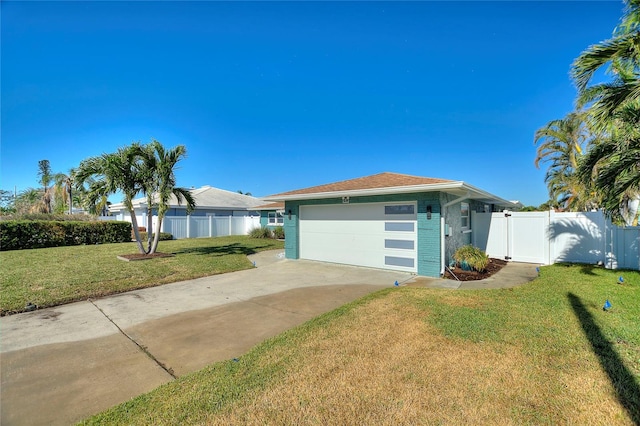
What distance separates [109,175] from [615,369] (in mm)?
14840

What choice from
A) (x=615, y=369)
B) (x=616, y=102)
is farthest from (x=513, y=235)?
(x=615, y=369)

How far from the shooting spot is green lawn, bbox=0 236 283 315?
6.69 metres

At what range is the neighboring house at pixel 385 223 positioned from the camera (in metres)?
8.60

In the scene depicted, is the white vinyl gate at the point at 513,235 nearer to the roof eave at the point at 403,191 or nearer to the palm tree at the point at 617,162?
the roof eave at the point at 403,191

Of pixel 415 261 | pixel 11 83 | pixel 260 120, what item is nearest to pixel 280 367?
pixel 415 261

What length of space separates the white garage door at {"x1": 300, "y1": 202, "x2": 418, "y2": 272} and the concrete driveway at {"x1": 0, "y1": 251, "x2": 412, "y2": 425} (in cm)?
127

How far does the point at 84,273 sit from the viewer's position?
A: 29.3 ft

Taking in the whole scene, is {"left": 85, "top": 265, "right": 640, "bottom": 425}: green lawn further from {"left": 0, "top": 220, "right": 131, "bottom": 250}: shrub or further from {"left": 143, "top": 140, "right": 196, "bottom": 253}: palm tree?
{"left": 0, "top": 220, "right": 131, "bottom": 250}: shrub

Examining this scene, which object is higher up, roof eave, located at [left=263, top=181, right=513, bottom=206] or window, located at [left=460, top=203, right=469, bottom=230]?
roof eave, located at [left=263, top=181, right=513, bottom=206]

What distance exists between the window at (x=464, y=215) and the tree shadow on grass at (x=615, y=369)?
6.71 meters

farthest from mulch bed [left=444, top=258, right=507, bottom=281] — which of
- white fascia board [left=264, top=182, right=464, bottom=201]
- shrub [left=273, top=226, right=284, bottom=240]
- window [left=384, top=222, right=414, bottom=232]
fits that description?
shrub [left=273, top=226, right=284, bottom=240]

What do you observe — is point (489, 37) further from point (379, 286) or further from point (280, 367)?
point (280, 367)

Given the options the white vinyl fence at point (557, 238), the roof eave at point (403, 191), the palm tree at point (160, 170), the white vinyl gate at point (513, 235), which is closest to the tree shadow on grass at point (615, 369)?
the roof eave at point (403, 191)

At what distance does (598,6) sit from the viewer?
328 inches
